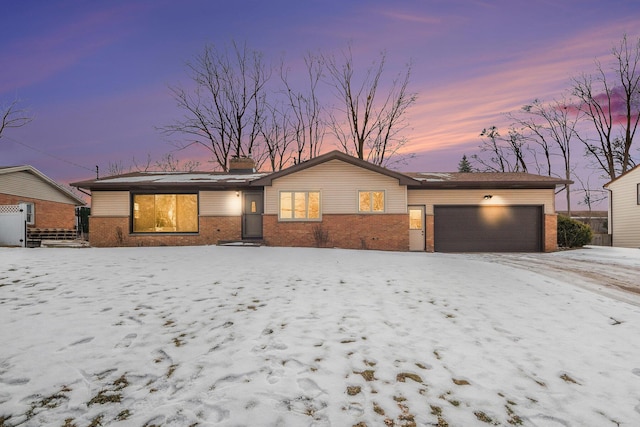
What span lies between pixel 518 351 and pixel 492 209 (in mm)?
14756

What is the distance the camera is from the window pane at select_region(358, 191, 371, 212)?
1556cm

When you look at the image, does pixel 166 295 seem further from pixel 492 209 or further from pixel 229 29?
pixel 229 29

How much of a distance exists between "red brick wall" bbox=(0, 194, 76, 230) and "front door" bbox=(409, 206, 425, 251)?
81.8ft

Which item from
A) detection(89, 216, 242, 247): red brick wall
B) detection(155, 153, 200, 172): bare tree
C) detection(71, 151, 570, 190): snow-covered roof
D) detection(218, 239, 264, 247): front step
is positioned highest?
detection(155, 153, 200, 172): bare tree

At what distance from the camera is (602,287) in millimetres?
7090

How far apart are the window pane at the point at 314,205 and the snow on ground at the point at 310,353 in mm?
9124

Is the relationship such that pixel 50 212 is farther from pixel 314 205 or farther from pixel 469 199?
pixel 469 199

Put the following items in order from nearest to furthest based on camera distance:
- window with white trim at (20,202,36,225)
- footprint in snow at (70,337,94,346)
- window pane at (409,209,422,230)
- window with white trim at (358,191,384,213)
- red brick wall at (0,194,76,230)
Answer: footprint in snow at (70,337,94,346), window with white trim at (358,191,384,213), window pane at (409,209,422,230), red brick wall at (0,194,76,230), window with white trim at (20,202,36,225)

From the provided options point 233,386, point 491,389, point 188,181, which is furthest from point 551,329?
point 188,181

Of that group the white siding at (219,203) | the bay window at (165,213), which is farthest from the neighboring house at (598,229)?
the bay window at (165,213)

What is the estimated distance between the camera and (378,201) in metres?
15.6

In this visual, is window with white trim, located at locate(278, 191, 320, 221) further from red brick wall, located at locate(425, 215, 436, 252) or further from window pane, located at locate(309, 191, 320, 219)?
red brick wall, located at locate(425, 215, 436, 252)

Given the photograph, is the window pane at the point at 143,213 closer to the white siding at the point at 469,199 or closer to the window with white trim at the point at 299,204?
the window with white trim at the point at 299,204

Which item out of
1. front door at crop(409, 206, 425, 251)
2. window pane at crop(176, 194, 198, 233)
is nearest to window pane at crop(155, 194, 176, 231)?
window pane at crop(176, 194, 198, 233)
